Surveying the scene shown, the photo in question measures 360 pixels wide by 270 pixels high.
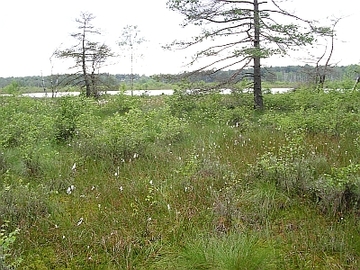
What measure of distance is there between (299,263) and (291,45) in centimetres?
854

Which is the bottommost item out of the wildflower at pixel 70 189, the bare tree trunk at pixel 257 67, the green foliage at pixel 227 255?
the green foliage at pixel 227 255

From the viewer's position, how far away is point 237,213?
4.21 meters

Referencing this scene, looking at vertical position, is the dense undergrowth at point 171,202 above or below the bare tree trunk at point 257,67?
below

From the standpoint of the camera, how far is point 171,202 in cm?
464

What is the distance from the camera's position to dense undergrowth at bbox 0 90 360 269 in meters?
3.47

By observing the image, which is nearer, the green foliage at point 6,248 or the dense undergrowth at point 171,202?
the green foliage at point 6,248

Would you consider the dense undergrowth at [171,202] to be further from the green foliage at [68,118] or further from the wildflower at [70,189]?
the green foliage at [68,118]

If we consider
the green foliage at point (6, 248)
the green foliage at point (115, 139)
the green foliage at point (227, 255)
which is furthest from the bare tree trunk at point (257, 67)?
the green foliage at point (6, 248)

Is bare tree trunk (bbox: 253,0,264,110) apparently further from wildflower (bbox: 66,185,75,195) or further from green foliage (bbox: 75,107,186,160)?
wildflower (bbox: 66,185,75,195)

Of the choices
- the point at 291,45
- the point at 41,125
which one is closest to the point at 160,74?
the point at 291,45

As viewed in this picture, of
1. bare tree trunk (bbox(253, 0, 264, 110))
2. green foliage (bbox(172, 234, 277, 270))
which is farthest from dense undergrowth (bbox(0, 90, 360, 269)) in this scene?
bare tree trunk (bbox(253, 0, 264, 110))

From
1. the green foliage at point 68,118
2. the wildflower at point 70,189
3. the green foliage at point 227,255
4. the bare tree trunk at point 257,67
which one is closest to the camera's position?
the green foliage at point 227,255

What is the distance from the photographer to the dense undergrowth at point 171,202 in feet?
11.4

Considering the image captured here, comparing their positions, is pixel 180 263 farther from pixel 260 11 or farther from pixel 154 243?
pixel 260 11
